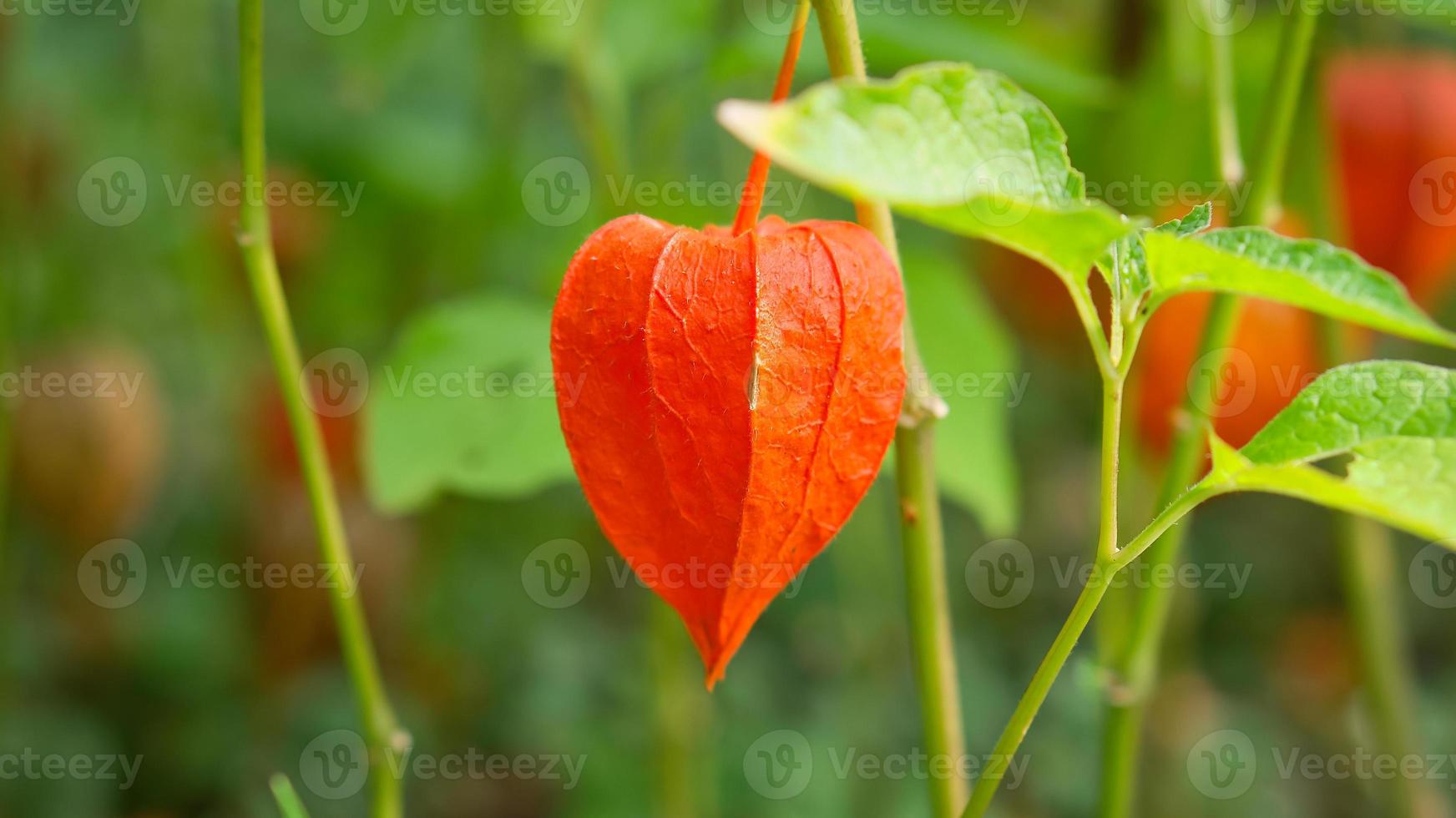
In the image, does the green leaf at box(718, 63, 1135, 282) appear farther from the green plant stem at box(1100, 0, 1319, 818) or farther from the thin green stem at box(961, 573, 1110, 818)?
the green plant stem at box(1100, 0, 1319, 818)

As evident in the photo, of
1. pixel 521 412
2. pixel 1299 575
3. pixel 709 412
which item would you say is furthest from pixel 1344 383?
pixel 1299 575

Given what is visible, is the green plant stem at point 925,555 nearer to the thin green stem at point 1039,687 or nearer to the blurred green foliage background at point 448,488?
the thin green stem at point 1039,687

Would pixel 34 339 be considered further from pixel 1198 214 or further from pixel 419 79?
pixel 1198 214

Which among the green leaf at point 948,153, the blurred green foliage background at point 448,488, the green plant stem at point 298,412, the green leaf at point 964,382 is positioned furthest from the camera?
the blurred green foliage background at point 448,488

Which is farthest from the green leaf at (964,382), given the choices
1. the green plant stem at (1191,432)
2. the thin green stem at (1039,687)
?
the thin green stem at (1039,687)

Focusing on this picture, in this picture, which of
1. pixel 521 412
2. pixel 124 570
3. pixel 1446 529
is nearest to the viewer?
pixel 1446 529

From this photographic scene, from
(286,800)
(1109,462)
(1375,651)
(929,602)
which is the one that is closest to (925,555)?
(929,602)

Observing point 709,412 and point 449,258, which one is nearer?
point 709,412
